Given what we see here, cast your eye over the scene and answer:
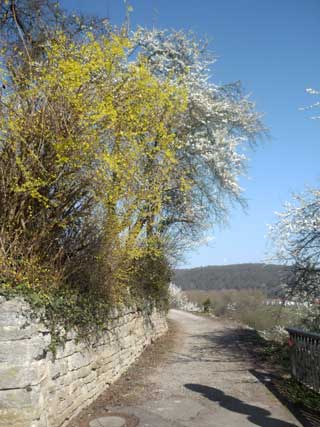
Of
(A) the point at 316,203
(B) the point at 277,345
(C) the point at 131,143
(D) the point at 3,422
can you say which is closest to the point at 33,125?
(C) the point at 131,143

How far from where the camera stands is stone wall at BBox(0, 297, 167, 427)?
5180 mm

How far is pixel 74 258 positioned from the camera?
7.46 meters

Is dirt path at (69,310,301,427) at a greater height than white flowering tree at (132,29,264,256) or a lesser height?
lesser

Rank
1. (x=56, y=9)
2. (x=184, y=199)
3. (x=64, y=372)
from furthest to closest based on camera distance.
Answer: (x=184, y=199) < (x=56, y=9) < (x=64, y=372)

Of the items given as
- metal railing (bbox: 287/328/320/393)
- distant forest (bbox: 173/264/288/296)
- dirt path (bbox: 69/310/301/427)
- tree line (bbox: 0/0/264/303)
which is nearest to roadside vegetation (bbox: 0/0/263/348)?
tree line (bbox: 0/0/264/303)

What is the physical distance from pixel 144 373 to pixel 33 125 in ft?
19.1

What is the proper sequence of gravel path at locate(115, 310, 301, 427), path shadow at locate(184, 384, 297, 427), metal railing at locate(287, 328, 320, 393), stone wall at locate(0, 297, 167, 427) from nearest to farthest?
stone wall at locate(0, 297, 167, 427), path shadow at locate(184, 384, 297, 427), gravel path at locate(115, 310, 301, 427), metal railing at locate(287, 328, 320, 393)

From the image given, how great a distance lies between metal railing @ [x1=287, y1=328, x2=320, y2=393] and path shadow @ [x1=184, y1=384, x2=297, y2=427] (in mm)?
1299

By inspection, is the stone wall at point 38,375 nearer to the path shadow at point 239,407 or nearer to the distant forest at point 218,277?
the path shadow at point 239,407

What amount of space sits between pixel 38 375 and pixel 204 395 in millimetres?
3503

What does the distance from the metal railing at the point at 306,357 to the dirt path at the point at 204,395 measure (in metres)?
0.75

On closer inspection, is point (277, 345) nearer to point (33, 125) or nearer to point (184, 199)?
point (184, 199)

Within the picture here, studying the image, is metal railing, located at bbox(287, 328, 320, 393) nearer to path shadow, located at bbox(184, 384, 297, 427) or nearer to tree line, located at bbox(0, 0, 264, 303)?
path shadow, located at bbox(184, 384, 297, 427)

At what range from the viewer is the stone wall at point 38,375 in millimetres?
5180
